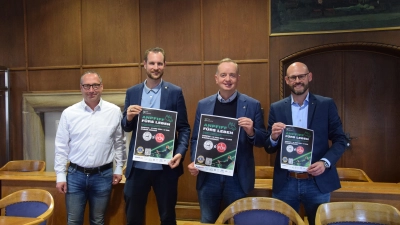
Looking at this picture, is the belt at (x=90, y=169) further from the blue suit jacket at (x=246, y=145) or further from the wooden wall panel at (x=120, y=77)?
the wooden wall panel at (x=120, y=77)

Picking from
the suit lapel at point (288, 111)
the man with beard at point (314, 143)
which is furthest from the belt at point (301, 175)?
the suit lapel at point (288, 111)

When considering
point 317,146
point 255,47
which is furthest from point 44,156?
point 317,146

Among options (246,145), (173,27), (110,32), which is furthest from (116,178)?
(110,32)

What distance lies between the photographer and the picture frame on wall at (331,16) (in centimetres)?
430

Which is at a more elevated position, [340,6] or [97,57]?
[340,6]

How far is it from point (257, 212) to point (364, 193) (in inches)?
45.9

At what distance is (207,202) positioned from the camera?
241cm

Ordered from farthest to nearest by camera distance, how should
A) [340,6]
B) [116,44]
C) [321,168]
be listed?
1. [116,44]
2. [340,6]
3. [321,168]

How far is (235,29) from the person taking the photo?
468 cm

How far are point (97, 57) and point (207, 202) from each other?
11.5 ft

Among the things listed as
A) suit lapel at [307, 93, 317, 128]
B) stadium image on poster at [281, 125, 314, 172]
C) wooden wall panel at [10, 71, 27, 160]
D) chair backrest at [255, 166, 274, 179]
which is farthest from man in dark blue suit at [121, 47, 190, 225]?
wooden wall panel at [10, 71, 27, 160]

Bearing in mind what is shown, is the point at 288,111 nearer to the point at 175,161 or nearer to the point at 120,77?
the point at 175,161

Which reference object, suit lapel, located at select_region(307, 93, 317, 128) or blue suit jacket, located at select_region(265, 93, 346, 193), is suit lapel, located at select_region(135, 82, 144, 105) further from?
suit lapel, located at select_region(307, 93, 317, 128)

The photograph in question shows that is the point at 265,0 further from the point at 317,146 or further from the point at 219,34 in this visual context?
the point at 317,146
